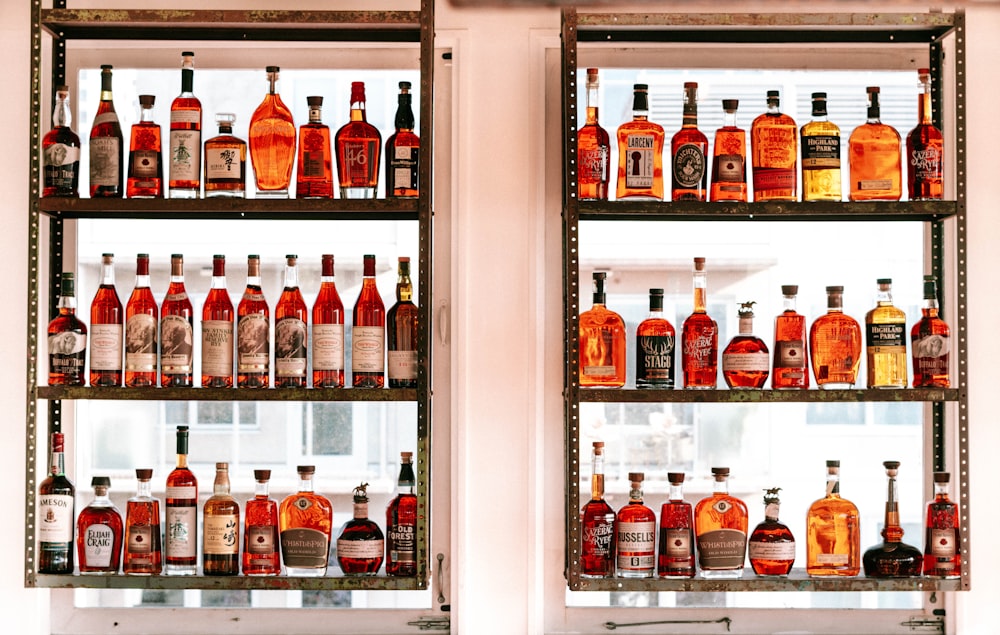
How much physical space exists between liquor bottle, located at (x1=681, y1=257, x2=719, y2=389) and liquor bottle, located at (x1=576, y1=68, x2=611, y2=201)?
0.25 m

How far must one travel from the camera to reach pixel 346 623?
6.89 feet

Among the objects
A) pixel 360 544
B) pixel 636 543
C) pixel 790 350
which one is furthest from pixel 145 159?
pixel 790 350

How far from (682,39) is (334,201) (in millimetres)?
844

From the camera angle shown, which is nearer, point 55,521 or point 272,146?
point 55,521

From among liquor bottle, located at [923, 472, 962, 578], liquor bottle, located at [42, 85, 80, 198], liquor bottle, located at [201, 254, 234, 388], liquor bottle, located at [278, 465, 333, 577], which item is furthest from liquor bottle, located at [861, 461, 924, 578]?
liquor bottle, located at [42, 85, 80, 198]

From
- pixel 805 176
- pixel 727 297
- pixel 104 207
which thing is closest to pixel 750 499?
pixel 727 297

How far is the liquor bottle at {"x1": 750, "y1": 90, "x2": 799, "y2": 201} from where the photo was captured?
1.95 m

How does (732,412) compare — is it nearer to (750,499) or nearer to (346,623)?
(750,499)

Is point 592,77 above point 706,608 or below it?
above

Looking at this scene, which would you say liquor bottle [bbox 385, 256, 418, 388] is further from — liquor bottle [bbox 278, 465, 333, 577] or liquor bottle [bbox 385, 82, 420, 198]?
liquor bottle [bbox 278, 465, 333, 577]

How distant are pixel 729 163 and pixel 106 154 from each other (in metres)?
1.24

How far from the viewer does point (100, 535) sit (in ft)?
6.19

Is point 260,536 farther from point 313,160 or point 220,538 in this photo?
point 313,160

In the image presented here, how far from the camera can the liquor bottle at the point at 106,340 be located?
1892 millimetres
